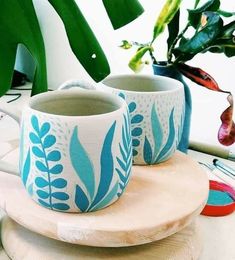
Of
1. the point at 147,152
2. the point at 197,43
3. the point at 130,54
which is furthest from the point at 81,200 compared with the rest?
the point at 130,54

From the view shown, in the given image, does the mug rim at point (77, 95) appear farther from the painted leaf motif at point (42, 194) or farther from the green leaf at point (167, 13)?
the green leaf at point (167, 13)

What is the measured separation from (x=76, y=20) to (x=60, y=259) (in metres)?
0.24

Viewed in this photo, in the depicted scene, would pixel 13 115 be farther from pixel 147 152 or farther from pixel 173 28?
pixel 173 28

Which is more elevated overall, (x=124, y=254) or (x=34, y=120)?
(x=34, y=120)

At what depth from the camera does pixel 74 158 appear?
1.04ft

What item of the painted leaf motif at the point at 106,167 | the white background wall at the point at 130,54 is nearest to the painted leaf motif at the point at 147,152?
the painted leaf motif at the point at 106,167

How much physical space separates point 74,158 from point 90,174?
0.02m

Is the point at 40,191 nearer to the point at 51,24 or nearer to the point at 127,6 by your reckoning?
the point at 127,6

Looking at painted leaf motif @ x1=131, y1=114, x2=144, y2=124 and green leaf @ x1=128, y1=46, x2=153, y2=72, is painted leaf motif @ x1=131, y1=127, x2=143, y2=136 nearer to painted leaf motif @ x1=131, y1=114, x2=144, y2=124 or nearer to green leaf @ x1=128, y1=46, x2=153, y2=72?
painted leaf motif @ x1=131, y1=114, x2=144, y2=124

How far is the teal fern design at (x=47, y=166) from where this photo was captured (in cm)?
32

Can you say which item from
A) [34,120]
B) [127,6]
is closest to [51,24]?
[127,6]

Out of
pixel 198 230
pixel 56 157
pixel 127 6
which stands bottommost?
pixel 198 230

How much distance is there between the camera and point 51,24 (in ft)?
3.07

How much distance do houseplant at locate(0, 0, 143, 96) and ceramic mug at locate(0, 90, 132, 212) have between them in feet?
0.13
